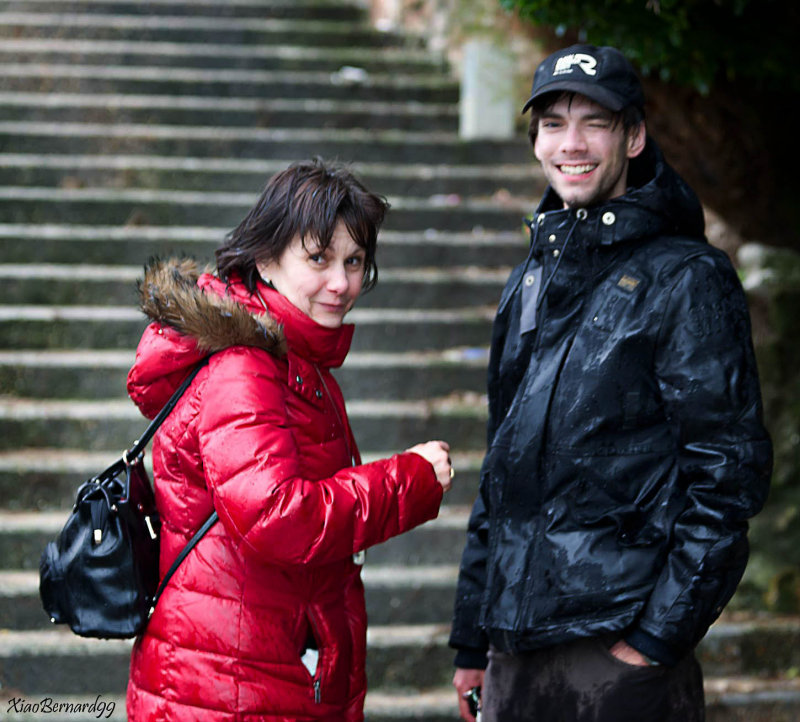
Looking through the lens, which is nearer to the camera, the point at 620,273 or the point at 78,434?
the point at 620,273

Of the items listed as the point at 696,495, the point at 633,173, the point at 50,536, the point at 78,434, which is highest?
the point at 633,173

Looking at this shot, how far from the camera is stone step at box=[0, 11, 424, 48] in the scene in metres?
6.49

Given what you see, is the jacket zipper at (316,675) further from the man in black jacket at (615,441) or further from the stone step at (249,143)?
the stone step at (249,143)

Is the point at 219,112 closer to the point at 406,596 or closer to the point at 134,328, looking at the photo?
the point at 134,328

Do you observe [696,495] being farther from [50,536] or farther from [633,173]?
[50,536]

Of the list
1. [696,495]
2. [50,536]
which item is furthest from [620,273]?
[50,536]

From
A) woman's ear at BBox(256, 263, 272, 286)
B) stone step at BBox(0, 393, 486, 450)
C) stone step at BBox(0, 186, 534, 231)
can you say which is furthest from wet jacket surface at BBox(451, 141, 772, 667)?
stone step at BBox(0, 186, 534, 231)

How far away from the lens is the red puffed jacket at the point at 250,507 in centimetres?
184

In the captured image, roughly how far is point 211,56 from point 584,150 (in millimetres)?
4880

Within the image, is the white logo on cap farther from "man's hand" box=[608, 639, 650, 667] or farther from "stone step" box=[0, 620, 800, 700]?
"stone step" box=[0, 620, 800, 700]

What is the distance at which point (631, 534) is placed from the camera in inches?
76.4

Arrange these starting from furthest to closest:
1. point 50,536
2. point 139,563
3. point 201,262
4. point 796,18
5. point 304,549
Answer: point 201,262, point 50,536, point 796,18, point 139,563, point 304,549

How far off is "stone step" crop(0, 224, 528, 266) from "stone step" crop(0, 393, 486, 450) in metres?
0.55

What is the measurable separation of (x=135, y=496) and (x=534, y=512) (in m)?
0.86
